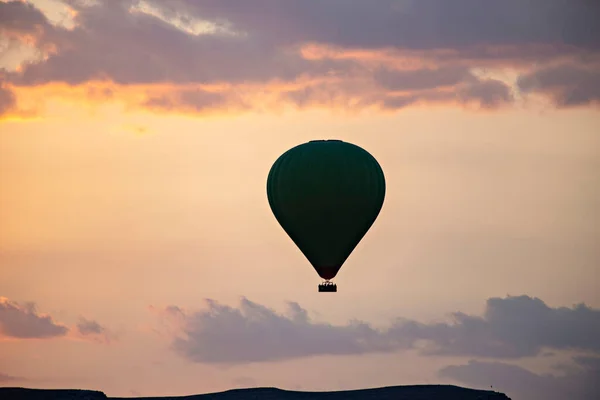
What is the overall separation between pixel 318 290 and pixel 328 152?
13.0m

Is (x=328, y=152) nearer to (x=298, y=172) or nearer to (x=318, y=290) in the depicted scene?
(x=298, y=172)

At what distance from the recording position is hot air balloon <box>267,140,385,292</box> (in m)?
138

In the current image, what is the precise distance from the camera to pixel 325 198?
13812cm

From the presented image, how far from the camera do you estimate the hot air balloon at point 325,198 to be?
453 feet

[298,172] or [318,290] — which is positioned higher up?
[298,172]

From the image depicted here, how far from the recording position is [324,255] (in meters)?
138

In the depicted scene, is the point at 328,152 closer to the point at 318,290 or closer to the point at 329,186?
the point at 329,186

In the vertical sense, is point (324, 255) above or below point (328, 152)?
below

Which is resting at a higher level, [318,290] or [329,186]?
[329,186]

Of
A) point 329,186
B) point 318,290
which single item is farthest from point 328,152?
point 318,290

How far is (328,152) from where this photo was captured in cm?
13900

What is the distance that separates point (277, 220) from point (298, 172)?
5620mm

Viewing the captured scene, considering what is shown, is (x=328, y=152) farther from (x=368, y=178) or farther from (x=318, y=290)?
(x=318, y=290)

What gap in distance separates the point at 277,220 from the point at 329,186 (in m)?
6.67
